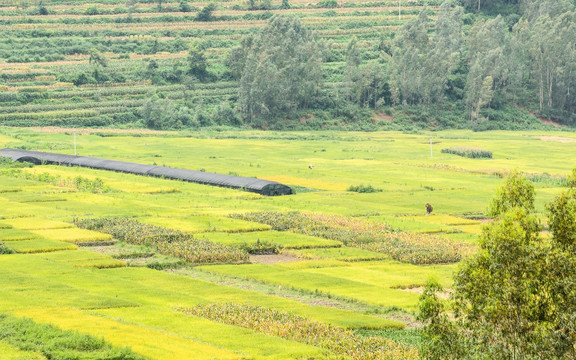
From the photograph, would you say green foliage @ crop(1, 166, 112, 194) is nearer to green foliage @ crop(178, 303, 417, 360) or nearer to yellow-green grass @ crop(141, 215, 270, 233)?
yellow-green grass @ crop(141, 215, 270, 233)

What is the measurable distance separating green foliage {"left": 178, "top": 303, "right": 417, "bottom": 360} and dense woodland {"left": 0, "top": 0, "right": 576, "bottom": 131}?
81.0 meters

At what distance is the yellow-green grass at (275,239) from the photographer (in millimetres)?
51031

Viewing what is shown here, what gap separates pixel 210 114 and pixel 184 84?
9878 millimetres

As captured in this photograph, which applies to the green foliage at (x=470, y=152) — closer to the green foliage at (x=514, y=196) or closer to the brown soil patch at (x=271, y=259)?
the brown soil patch at (x=271, y=259)

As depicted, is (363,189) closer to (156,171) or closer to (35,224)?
(156,171)

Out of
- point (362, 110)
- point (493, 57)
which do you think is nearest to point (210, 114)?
point (362, 110)

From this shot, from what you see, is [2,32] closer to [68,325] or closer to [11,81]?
[11,81]

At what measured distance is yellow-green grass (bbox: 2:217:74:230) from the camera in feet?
180

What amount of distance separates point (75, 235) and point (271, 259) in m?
11.5

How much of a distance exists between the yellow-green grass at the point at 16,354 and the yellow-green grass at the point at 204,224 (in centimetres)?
2439

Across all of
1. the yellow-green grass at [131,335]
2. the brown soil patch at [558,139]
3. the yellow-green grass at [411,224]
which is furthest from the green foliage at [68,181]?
the brown soil patch at [558,139]

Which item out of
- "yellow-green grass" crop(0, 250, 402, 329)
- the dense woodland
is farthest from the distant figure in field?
the dense woodland

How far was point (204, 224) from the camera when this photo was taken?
5653 centimetres

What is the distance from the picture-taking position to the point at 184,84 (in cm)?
13038
